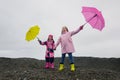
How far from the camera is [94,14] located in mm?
16703

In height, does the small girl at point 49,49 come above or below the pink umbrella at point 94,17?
below

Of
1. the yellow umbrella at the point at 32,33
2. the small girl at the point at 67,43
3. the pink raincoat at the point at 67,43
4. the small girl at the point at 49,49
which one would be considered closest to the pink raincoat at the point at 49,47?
Result: the small girl at the point at 49,49

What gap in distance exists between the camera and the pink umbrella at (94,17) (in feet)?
54.0

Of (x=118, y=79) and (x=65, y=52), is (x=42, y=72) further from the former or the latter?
(x=118, y=79)

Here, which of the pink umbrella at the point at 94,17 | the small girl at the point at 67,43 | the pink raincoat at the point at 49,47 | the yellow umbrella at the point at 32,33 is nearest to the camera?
the pink umbrella at the point at 94,17

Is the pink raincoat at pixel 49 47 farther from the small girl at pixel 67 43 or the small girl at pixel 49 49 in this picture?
the small girl at pixel 67 43

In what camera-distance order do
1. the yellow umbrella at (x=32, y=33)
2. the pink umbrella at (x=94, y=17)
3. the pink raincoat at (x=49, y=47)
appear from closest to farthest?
the pink umbrella at (x=94, y=17), the yellow umbrella at (x=32, y=33), the pink raincoat at (x=49, y=47)

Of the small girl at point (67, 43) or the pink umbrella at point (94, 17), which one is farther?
the small girl at point (67, 43)

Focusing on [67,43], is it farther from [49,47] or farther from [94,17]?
[94,17]

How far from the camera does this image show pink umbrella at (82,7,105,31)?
1647cm

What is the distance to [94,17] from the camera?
1669cm

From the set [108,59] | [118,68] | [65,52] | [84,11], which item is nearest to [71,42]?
[65,52]

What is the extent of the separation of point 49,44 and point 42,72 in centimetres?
238

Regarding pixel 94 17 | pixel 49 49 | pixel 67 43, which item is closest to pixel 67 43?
pixel 67 43
